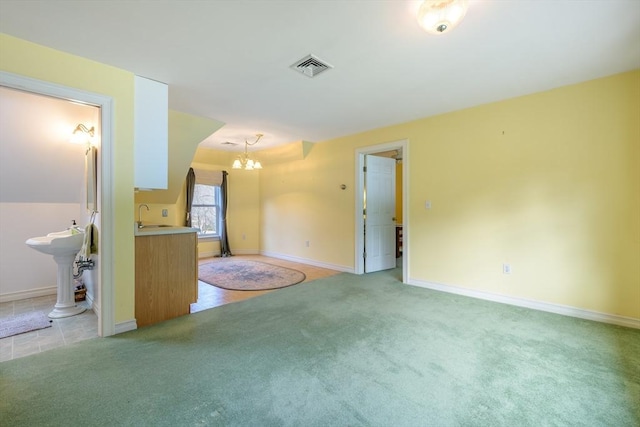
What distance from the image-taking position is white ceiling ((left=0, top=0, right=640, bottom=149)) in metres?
1.79

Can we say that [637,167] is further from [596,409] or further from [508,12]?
[596,409]

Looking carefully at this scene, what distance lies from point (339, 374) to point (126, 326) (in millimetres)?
2067

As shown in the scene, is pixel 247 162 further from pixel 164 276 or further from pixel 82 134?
pixel 164 276

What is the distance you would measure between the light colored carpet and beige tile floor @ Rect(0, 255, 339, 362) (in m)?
0.07

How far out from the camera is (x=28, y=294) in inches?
134

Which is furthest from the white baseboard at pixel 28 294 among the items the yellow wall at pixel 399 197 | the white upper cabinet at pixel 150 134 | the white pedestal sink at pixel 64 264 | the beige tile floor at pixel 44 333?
the yellow wall at pixel 399 197

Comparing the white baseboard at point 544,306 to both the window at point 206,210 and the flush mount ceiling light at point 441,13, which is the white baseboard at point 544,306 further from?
the window at point 206,210

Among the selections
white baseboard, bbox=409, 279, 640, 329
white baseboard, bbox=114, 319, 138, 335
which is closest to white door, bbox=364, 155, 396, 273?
white baseboard, bbox=409, 279, 640, 329

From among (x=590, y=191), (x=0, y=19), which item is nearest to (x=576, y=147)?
(x=590, y=191)

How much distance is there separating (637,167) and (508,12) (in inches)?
84.5

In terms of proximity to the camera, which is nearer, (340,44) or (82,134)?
(340,44)

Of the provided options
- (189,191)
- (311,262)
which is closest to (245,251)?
(189,191)

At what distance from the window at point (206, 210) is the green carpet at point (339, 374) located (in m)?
4.05

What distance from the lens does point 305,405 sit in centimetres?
159
